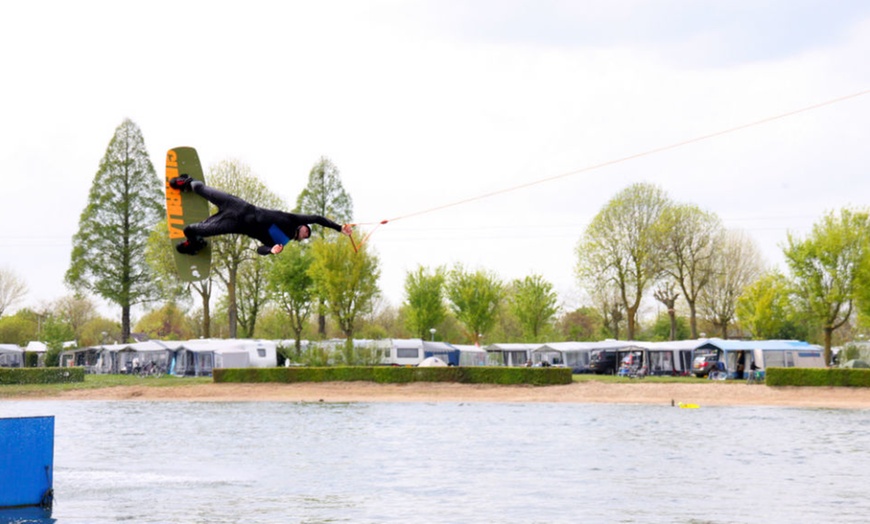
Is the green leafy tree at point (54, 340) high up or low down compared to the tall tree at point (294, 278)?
down

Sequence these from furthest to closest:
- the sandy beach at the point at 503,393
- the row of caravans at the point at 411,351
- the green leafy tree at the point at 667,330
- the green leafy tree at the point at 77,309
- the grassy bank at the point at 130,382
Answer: the green leafy tree at the point at 77,309 → the green leafy tree at the point at 667,330 → the row of caravans at the point at 411,351 → the grassy bank at the point at 130,382 → the sandy beach at the point at 503,393


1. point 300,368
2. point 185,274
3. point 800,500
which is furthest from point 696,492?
point 300,368

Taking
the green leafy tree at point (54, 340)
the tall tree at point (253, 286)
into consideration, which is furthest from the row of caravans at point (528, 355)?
the tall tree at point (253, 286)

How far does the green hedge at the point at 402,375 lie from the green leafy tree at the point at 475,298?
117ft

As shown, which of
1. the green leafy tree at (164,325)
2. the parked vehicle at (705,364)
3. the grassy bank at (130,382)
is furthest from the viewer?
the green leafy tree at (164,325)

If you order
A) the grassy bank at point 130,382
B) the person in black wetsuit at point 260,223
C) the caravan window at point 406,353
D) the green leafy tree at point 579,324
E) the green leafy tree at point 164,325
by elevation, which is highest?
the green leafy tree at point 164,325

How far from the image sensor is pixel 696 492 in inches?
960

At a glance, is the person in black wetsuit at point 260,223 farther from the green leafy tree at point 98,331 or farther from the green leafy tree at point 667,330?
the green leafy tree at point 98,331

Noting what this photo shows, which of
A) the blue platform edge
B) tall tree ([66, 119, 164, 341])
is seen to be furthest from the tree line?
the blue platform edge

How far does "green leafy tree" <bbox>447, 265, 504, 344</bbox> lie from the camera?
10112 centimetres

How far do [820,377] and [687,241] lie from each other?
1088 inches

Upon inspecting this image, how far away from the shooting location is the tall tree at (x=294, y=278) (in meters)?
84.1

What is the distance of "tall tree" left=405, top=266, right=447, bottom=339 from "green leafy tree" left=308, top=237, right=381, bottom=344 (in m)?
15.2

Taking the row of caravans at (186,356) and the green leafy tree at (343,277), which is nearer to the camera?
the row of caravans at (186,356)
